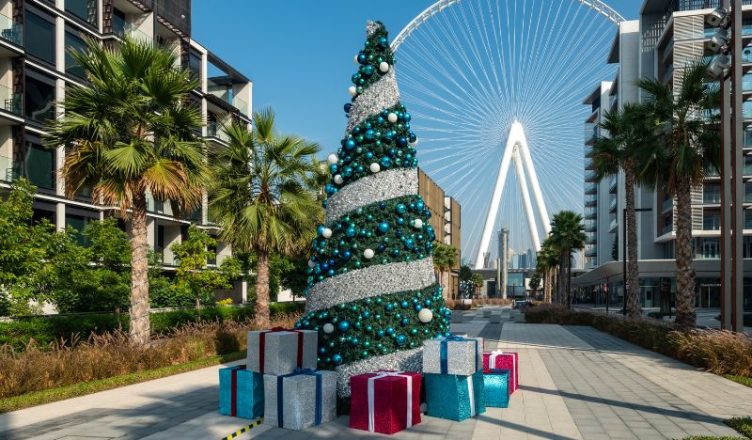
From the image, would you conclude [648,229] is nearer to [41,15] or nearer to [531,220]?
[531,220]

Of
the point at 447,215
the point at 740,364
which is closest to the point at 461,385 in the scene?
the point at 740,364

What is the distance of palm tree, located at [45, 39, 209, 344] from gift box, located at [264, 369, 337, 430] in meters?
7.53

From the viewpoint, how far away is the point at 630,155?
2539 cm

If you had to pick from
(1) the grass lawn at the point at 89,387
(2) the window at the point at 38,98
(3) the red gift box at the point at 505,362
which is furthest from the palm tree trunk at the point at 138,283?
(2) the window at the point at 38,98

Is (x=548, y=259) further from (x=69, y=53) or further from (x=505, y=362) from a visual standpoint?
(x=505, y=362)

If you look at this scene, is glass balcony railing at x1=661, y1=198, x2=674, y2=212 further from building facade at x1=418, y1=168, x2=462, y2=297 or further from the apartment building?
the apartment building

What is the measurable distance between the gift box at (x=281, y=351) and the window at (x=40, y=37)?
92.4 feet

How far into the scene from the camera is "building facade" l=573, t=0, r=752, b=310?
56.8 meters

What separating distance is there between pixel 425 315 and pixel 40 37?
30219 millimetres

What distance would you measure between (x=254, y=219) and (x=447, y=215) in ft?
313

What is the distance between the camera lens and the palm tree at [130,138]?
14.8 m

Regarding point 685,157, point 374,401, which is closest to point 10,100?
point 374,401

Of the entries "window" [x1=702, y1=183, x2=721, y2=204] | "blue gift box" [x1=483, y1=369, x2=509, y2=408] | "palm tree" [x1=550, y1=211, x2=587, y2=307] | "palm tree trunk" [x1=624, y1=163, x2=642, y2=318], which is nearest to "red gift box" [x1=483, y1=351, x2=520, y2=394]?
"blue gift box" [x1=483, y1=369, x2=509, y2=408]

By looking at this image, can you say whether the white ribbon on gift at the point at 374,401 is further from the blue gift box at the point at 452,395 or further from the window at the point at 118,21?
the window at the point at 118,21
